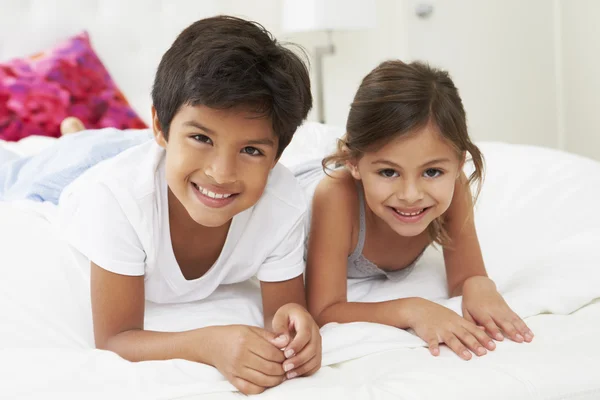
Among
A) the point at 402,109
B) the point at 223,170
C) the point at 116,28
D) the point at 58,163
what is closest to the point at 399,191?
the point at 402,109

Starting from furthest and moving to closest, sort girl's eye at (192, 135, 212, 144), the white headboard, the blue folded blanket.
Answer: the white headboard → the blue folded blanket → girl's eye at (192, 135, 212, 144)

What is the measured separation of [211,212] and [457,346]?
42cm

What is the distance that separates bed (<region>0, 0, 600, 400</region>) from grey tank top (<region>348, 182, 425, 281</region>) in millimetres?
26

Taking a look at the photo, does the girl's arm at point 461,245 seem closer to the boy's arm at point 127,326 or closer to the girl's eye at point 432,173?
the girl's eye at point 432,173

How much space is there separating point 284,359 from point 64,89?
1845mm

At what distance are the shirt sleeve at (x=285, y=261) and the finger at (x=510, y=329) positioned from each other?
36 cm

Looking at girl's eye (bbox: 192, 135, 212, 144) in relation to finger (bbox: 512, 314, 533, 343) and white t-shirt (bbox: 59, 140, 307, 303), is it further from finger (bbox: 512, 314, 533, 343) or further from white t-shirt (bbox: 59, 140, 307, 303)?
finger (bbox: 512, 314, 533, 343)

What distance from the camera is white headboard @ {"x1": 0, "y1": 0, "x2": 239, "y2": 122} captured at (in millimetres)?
2680

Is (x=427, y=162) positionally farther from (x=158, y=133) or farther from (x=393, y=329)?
(x=158, y=133)

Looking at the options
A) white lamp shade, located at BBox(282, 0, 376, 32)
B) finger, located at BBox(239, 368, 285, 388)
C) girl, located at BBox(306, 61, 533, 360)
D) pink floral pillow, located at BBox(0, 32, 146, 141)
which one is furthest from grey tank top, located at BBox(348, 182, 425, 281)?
white lamp shade, located at BBox(282, 0, 376, 32)

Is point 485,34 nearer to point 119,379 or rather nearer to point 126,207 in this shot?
point 126,207

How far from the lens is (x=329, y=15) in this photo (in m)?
2.89

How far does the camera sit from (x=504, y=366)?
34.3 inches

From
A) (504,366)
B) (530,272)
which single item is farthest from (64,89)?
(504,366)
